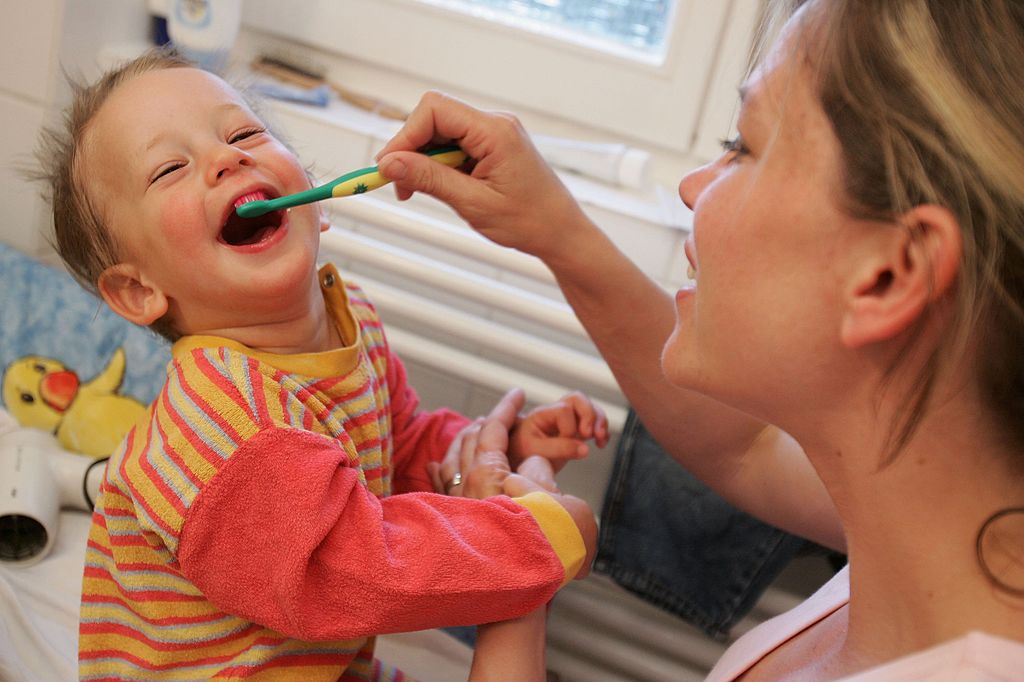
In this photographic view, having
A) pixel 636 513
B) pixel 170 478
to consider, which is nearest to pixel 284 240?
pixel 170 478

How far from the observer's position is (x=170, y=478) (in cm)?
71

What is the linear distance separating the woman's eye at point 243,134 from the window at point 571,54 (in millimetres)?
710

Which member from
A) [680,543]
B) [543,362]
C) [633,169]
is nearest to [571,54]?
[633,169]

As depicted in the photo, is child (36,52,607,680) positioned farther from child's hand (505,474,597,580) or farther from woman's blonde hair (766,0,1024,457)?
woman's blonde hair (766,0,1024,457)

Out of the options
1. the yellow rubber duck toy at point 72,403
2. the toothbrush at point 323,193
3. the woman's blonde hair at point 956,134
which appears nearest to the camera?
the woman's blonde hair at point 956,134

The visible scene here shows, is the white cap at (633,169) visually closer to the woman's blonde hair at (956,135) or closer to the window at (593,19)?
the window at (593,19)

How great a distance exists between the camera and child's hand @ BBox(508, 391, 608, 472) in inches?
39.3

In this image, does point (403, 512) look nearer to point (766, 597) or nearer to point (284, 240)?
point (284, 240)

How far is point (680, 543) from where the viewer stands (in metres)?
1.17

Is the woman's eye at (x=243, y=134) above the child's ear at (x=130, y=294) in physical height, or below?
above

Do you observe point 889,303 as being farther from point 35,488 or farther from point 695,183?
point 35,488

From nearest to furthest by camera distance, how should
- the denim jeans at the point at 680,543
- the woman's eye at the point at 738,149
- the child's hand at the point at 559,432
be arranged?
the woman's eye at the point at 738,149 → the child's hand at the point at 559,432 → the denim jeans at the point at 680,543

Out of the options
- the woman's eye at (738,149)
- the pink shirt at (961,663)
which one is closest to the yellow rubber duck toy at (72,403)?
the woman's eye at (738,149)

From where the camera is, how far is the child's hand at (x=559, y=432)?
1.00m
